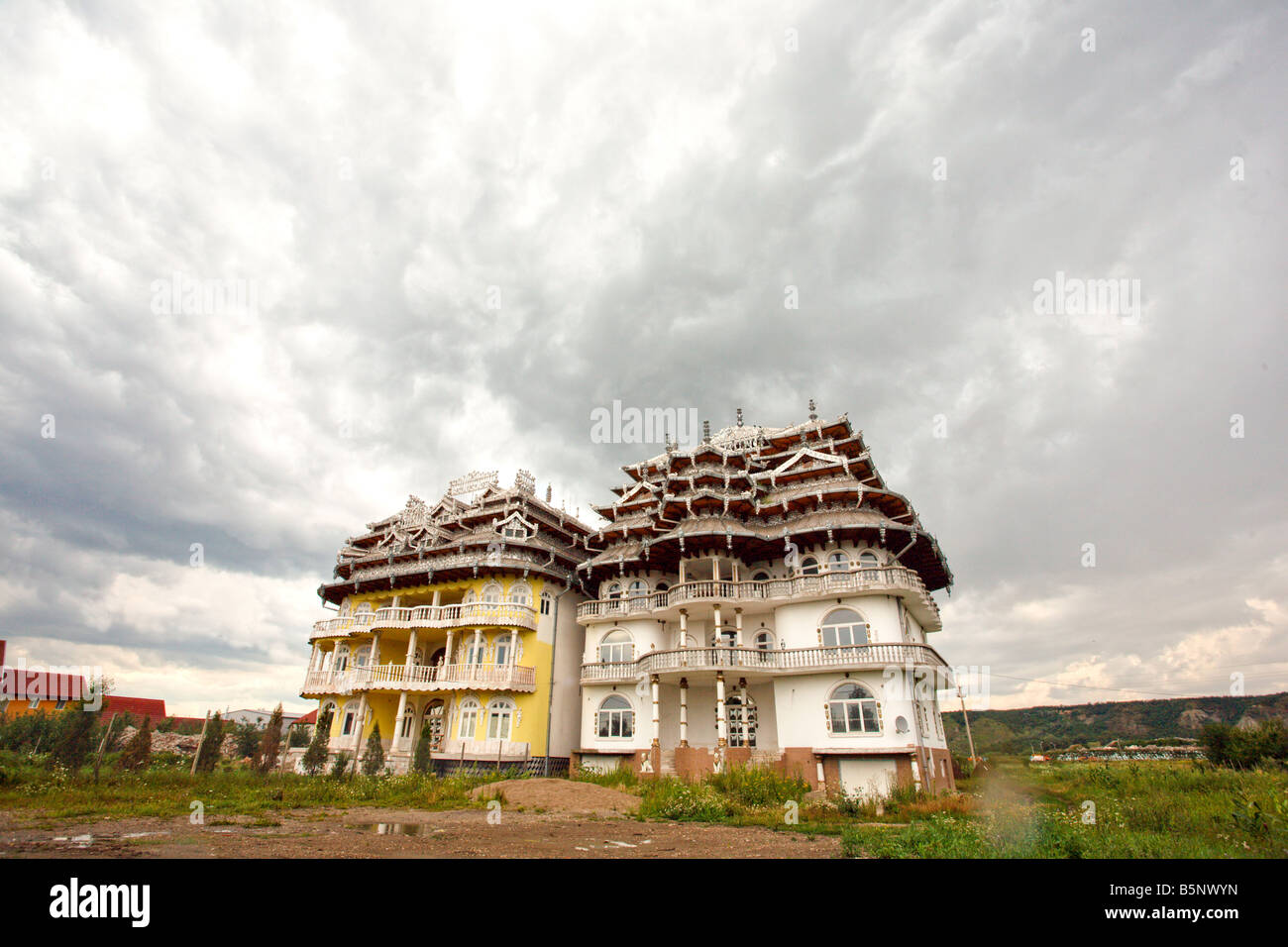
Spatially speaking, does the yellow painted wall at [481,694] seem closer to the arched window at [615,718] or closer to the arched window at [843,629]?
the arched window at [615,718]

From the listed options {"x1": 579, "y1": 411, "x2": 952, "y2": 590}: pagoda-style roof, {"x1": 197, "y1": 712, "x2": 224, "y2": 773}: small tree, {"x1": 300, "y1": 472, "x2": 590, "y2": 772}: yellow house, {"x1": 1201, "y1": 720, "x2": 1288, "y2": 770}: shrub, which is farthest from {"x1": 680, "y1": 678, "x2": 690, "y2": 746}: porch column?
{"x1": 1201, "y1": 720, "x2": 1288, "y2": 770}: shrub

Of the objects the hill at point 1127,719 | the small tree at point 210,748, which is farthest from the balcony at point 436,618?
the hill at point 1127,719

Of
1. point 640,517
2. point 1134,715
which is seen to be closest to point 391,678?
point 640,517

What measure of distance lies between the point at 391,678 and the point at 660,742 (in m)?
15.0

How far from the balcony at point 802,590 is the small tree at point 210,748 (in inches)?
631

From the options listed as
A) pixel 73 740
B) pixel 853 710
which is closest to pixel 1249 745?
pixel 853 710

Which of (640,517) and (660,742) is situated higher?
(640,517)

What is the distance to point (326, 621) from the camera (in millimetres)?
37156

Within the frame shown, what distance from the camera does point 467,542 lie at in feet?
115

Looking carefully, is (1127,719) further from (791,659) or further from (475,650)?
(475,650)

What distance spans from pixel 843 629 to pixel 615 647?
11134 mm

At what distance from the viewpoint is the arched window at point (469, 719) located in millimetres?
31203
